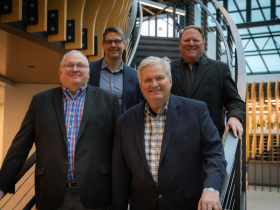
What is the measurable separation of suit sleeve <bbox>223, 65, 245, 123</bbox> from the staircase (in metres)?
3.66

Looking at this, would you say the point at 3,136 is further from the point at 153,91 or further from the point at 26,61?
the point at 153,91

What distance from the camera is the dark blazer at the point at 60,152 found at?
1855 mm

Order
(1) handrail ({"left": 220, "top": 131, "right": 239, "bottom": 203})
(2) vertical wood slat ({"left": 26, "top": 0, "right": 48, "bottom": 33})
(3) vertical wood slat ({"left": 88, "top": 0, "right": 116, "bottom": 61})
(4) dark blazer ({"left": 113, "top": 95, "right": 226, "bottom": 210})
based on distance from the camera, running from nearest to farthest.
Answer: (4) dark blazer ({"left": 113, "top": 95, "right": 226, "bottom": 210})
(1) handrail ({"left": 220, "top": 131, "right": 239, "bottom": 203})
(2) vertical wood slat ({"left": 26, "top": 0, "right": 48, "bottom": 33})
(3) vertical wood slat ({"left": 88, "top": 0, "right": 116, "bottom": 61})

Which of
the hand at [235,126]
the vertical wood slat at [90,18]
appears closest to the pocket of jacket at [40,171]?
A: the hand at [235,126]

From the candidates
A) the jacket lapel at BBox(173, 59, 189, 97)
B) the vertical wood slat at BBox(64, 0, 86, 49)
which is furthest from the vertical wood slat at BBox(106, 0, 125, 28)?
the jacket lapel at BBox(173, 59, 189, 97)

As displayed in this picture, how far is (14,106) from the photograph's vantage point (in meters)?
5.36

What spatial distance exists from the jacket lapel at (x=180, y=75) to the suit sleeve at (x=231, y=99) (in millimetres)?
276

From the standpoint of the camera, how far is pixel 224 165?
66.1 inches

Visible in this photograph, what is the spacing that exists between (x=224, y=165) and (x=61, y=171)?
2.90 ft

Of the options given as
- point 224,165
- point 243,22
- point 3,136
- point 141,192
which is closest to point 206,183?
point 224,165

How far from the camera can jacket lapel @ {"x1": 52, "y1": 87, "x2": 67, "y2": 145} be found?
1.89 meters

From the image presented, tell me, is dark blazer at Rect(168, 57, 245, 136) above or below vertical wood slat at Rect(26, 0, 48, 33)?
below

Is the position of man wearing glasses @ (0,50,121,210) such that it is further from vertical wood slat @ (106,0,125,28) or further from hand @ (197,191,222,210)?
vertical wood slat @ (106,0,125,28)

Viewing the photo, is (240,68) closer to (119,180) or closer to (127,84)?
(127,84)
